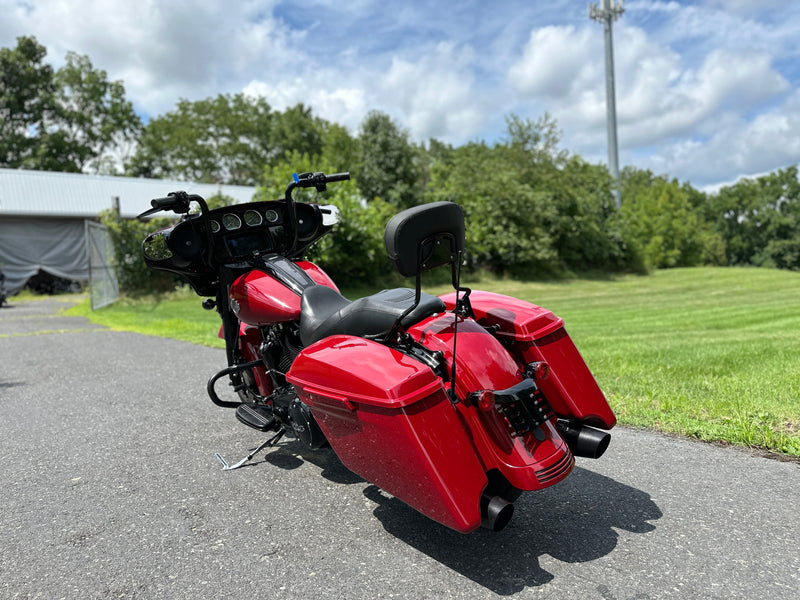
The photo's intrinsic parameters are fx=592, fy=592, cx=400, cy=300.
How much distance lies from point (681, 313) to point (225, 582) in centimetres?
1300

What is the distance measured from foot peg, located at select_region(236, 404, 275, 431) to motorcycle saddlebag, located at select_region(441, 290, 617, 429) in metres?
1.54

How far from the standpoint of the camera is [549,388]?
2865 mm

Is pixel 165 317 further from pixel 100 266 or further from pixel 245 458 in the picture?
pixel 245 458

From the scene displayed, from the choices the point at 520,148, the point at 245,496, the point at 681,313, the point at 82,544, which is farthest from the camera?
the point at 520,148

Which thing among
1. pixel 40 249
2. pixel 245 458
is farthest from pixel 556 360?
pixel 40 249

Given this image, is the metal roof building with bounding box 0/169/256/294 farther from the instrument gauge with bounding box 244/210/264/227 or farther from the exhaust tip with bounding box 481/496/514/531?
the exhaust tip with bounding box 481/496/514/531

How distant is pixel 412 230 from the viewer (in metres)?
2.32

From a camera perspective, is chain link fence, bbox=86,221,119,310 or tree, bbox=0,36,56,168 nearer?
chain link fence, bbox=86,221,119,310

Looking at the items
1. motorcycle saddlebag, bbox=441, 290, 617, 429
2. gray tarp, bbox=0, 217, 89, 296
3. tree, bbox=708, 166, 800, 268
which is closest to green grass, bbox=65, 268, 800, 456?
motorcycle saddlebag, bbox=441, 290, 617, 429

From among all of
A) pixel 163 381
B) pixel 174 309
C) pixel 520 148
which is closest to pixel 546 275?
pixel 520 148

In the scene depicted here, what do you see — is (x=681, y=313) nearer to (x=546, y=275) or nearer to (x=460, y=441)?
(x=460, y=441)

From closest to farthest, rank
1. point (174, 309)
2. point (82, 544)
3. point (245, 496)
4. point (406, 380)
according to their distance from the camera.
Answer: point (406, 380), point (82, 544), point (245, 496), point (174, 309)

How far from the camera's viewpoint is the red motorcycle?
89.3 inches

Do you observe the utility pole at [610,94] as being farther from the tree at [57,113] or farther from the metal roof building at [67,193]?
the tree at [57,113]
